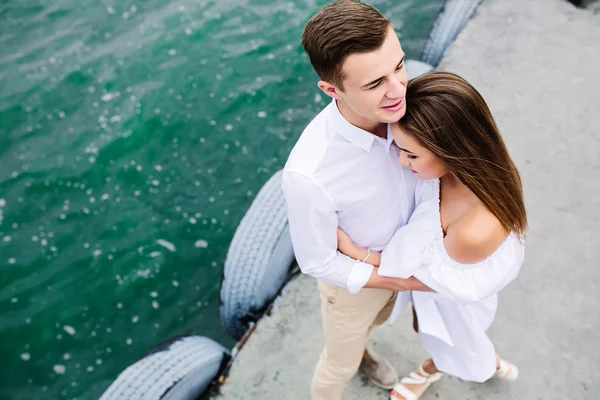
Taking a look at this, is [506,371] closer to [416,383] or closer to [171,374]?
[416,383]

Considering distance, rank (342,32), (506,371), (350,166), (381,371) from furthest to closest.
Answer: (381,371) < (506,371) < (350,166) < (342,32)

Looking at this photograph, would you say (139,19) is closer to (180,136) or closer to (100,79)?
(100,79)

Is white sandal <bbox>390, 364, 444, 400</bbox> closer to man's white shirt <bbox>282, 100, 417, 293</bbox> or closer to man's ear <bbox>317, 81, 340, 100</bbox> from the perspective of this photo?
man's white shirt <bbox>282, 100, 417, 293</bbox>

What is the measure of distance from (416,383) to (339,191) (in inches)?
57.2

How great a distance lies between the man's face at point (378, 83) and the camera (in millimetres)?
1574

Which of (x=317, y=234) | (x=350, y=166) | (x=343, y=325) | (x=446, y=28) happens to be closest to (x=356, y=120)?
(x=350, y=166)

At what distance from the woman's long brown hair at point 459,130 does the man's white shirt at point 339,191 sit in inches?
6.5

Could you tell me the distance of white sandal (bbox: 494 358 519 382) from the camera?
8.99 ft

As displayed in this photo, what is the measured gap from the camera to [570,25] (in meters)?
4.89

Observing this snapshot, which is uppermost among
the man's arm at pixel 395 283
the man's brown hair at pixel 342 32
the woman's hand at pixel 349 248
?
the man's brown hair at pixel 342 32

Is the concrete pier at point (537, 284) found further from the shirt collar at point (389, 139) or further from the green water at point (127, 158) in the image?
the shirt collar at point (389, 139)

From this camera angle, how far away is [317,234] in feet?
6.12

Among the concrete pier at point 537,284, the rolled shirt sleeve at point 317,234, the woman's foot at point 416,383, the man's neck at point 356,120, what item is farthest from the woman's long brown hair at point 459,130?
the concrete pier at point 537,284

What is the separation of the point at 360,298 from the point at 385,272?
26 cm
